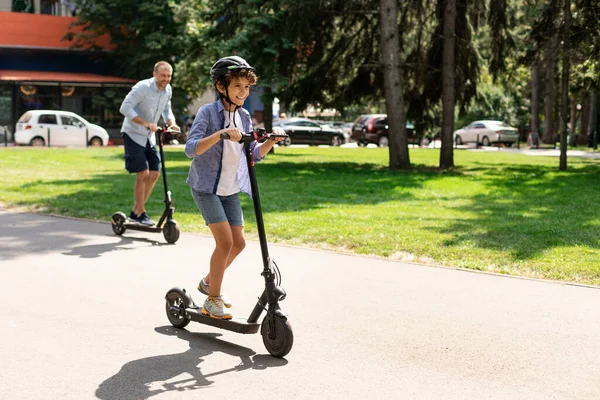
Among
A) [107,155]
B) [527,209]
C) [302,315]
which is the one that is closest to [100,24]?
[107,155]

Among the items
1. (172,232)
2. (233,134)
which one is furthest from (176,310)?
(172,232)

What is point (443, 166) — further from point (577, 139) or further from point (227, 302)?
point (577, 139)

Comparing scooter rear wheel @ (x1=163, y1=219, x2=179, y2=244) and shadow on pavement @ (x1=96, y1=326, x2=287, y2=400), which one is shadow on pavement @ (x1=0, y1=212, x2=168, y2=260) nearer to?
scooter rear wheel @ (x1=163, y1=219, x2=179, y2=244)

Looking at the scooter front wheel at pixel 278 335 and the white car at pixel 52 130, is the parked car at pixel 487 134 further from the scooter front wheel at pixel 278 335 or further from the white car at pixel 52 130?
the scooter front wheel at pixel 278 335

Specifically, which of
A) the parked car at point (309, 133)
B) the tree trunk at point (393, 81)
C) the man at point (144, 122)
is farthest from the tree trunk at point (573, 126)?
the man at point (144, 122)

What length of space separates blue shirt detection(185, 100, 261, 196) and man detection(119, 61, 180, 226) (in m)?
4.29

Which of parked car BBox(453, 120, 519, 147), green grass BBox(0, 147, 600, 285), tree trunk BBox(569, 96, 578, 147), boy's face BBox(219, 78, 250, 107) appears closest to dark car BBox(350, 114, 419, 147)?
parked car BBox(453, 120, 519, 147)

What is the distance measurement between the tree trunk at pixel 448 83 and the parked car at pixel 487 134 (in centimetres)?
2403

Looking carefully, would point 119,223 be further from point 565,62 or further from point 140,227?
point 565,62

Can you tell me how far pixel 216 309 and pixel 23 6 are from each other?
46.1 meters

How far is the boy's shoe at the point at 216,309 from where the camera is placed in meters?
5.84

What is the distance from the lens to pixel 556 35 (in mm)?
23812

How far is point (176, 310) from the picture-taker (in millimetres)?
6133

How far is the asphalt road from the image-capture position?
4.88 m
